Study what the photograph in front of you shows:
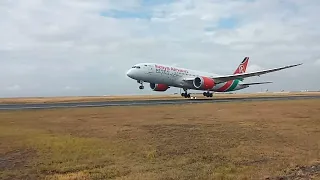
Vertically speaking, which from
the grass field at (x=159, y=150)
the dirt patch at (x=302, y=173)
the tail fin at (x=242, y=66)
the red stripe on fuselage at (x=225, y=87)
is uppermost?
the tail fin at (x=242, y=66)

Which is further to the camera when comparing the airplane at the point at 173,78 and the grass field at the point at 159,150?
the airplane at the point at 173,78

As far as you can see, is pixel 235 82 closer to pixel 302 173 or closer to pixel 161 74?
pixel 161 74

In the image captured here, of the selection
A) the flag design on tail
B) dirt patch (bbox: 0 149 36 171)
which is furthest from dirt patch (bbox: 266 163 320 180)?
the flag design on tail

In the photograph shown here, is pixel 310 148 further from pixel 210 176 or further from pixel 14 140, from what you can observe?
pixel 14 140

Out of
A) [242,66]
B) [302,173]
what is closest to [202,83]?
[242,66]

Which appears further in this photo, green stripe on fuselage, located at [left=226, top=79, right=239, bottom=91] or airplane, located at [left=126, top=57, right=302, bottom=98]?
green stripe on fuselage, located at [left=226, top=79, right=239, bottom=91]

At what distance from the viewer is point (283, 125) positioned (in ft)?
74.2

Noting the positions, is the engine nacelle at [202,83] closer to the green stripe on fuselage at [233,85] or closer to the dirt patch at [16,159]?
the green stripe on fuselage at [233,85]

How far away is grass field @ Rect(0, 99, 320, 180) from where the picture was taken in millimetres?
11758

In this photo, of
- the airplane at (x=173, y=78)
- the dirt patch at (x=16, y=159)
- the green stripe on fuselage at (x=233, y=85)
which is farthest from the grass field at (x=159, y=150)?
the green stripe on fuselage at (x=233, y=85)

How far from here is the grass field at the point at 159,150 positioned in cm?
1176

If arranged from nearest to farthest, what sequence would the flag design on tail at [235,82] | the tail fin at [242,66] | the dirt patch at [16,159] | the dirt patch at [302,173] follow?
the dirt patch at [302,173]
the dirt patch at [16,159]
the flag design on tail at [235,82]
the tail fin at [242,66]

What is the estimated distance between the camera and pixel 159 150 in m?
15.1

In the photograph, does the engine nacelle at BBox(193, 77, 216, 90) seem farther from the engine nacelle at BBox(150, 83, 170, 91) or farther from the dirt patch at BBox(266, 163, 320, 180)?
the dirt patch at BBox(266, 163, 320, 180)
